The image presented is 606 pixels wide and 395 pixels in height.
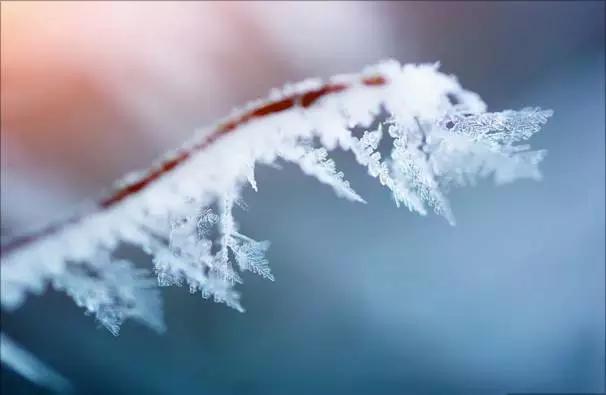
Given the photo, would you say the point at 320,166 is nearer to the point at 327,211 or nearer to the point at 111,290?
the point at 327,211

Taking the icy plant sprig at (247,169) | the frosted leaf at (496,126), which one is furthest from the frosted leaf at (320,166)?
the frosted leaf at (496,126)

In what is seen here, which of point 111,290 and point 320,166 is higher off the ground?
point 320,166

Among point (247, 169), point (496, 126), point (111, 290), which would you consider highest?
point (496, 126)

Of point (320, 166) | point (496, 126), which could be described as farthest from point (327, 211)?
point (496, 126)

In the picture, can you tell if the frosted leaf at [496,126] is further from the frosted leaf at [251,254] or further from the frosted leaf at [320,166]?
the frosted leaf at [251,254]

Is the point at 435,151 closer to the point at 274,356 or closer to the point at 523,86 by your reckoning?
the point at 523,86

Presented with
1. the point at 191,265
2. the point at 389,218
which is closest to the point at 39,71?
the point at 191,265

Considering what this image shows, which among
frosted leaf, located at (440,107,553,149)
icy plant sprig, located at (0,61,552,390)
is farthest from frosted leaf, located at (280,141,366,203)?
frosted leaf, located at (440,107,553,149)
